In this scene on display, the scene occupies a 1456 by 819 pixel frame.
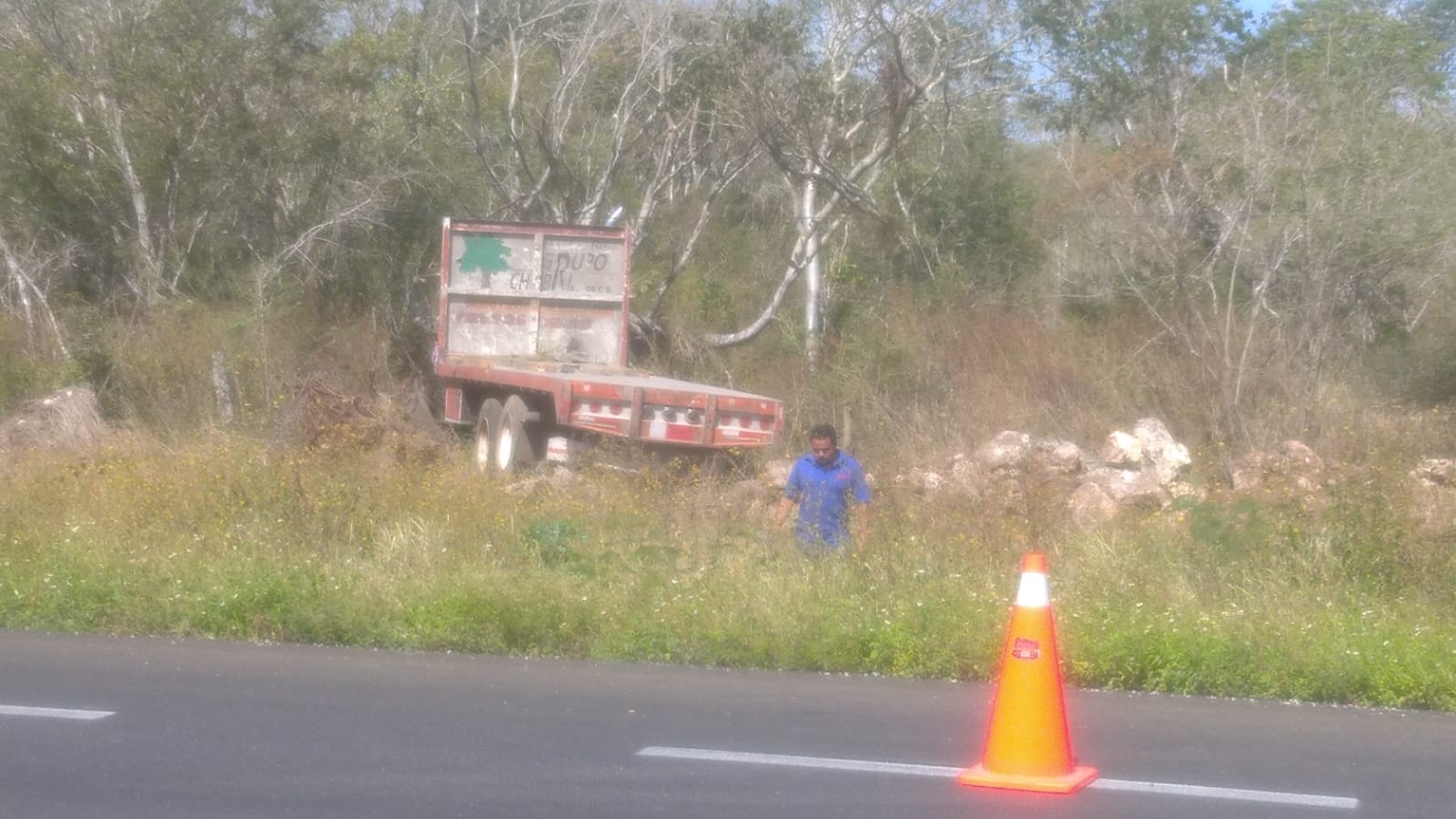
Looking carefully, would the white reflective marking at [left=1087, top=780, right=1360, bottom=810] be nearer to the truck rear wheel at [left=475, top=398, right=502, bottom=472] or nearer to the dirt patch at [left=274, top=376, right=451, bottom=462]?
the dirt patch at [left=274, top=376, right=451, bottom=462]

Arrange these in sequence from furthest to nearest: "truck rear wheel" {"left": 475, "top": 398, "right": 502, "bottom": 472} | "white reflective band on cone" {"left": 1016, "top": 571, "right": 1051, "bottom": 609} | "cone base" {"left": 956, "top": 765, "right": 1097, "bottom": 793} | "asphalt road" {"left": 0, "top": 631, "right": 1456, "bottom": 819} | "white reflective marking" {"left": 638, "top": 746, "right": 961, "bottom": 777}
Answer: "truck rear wheel" {"left": 475, "top": 398, "right": 502, "bottom": 472} < "white reflective marking" {"left": 638, "top": 746, "right": 961, "bottom": 777} < "white reflective band on cone" {"left": 1016, "top": 571, "right": 1051, "bottom": 609} < "cone base" {"left": 956, "top": 765, "right": 1097, "bottom": 793} < "asphalt road" {"left": 0, "top": 631, "right": 1456, "bottom": 819}

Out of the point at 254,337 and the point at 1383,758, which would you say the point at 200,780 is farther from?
the point at 254,337

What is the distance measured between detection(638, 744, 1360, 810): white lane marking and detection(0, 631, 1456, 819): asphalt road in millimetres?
14

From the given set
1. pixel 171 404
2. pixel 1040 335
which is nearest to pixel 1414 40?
pixel 1040 335

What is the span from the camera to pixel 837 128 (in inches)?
850

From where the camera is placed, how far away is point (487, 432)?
639 inches

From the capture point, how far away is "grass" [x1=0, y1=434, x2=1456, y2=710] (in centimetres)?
833

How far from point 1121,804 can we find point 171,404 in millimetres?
14004

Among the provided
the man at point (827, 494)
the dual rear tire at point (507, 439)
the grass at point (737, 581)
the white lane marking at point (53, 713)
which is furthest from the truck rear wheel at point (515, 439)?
the white lane marking at point (53, 713)

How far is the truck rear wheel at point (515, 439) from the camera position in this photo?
596 inches

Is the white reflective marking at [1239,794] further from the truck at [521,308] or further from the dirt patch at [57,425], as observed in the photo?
the dirt patch at [57,425]

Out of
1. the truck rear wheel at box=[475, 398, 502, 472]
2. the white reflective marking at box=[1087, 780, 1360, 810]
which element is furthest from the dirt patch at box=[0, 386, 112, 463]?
the white reflective marking at box=[1087, 780, 1360, 810]

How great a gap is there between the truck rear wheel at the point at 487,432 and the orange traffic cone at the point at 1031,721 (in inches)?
397

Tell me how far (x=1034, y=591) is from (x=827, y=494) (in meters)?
3.87
